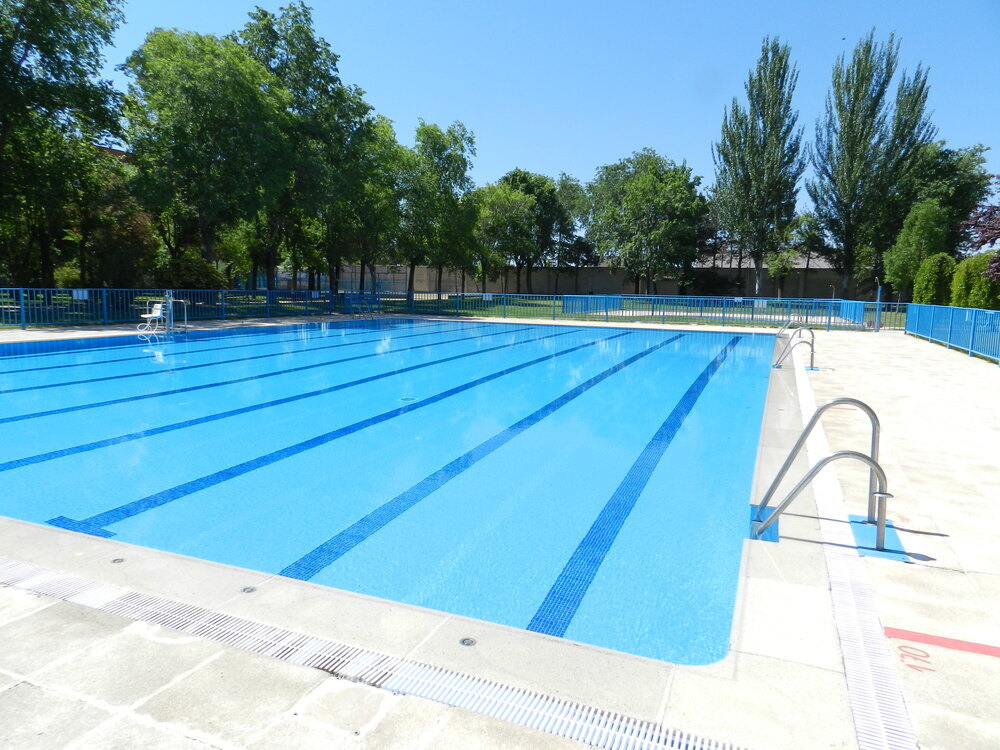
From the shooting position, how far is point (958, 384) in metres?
9.48

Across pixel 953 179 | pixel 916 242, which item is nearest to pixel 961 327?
pixel 916 242

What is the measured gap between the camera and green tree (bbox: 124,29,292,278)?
19.9 metres

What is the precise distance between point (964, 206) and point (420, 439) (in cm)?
4006

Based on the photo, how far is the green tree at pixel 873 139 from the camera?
1320 inches

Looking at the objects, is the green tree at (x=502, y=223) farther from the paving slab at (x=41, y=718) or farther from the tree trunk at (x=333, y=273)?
the paving slab at (x=41, y=718)

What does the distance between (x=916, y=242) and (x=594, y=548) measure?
33.5 meters

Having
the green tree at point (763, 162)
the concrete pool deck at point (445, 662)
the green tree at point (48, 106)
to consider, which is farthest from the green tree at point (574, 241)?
the concrete pool deck at point (445, 662)

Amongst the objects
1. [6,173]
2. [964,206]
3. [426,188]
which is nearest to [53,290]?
[6,173]

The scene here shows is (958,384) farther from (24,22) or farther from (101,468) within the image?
(24,22)

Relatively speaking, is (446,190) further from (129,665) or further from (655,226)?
(129,665)

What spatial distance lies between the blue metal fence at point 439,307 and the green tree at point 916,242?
22.4ft

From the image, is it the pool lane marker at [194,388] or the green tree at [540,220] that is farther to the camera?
the green tree at [540,220]

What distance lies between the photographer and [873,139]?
1340 inches

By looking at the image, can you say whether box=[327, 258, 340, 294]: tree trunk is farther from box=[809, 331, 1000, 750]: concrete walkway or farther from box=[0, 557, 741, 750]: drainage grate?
box=[0, 557, 741, 750]: drainage grate
